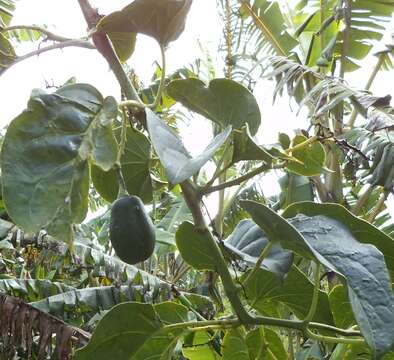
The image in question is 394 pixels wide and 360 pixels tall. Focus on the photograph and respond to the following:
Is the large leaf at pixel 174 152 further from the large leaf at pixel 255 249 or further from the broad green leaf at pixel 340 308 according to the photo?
the broad green leaf at pixel 340 308

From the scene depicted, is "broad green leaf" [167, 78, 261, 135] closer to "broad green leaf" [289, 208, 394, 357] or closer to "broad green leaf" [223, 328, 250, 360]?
"broad green leaf" [289, 208, 394, 357]

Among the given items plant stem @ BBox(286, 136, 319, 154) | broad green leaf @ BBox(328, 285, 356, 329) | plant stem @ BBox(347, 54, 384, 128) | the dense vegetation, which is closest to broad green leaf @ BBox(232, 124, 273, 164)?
the dense vegetation

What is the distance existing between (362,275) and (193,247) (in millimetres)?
219

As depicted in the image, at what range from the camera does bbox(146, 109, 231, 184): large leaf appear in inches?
17.2

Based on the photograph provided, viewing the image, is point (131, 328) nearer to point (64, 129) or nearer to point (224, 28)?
point (64, 129)

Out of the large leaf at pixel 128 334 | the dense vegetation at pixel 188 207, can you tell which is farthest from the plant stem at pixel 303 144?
the large leaf at pixel 128 334

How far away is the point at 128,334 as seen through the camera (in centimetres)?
68

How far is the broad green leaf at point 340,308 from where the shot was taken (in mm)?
782

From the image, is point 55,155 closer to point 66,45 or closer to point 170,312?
point 66,45

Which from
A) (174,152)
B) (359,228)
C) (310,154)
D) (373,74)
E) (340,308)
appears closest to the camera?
(174,152)

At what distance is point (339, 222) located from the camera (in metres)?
0.57

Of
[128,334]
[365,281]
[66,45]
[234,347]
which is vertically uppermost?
[66,45]

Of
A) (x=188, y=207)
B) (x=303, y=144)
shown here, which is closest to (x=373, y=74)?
(x=303, y=144)

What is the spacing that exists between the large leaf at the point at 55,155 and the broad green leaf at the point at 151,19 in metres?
0.09
